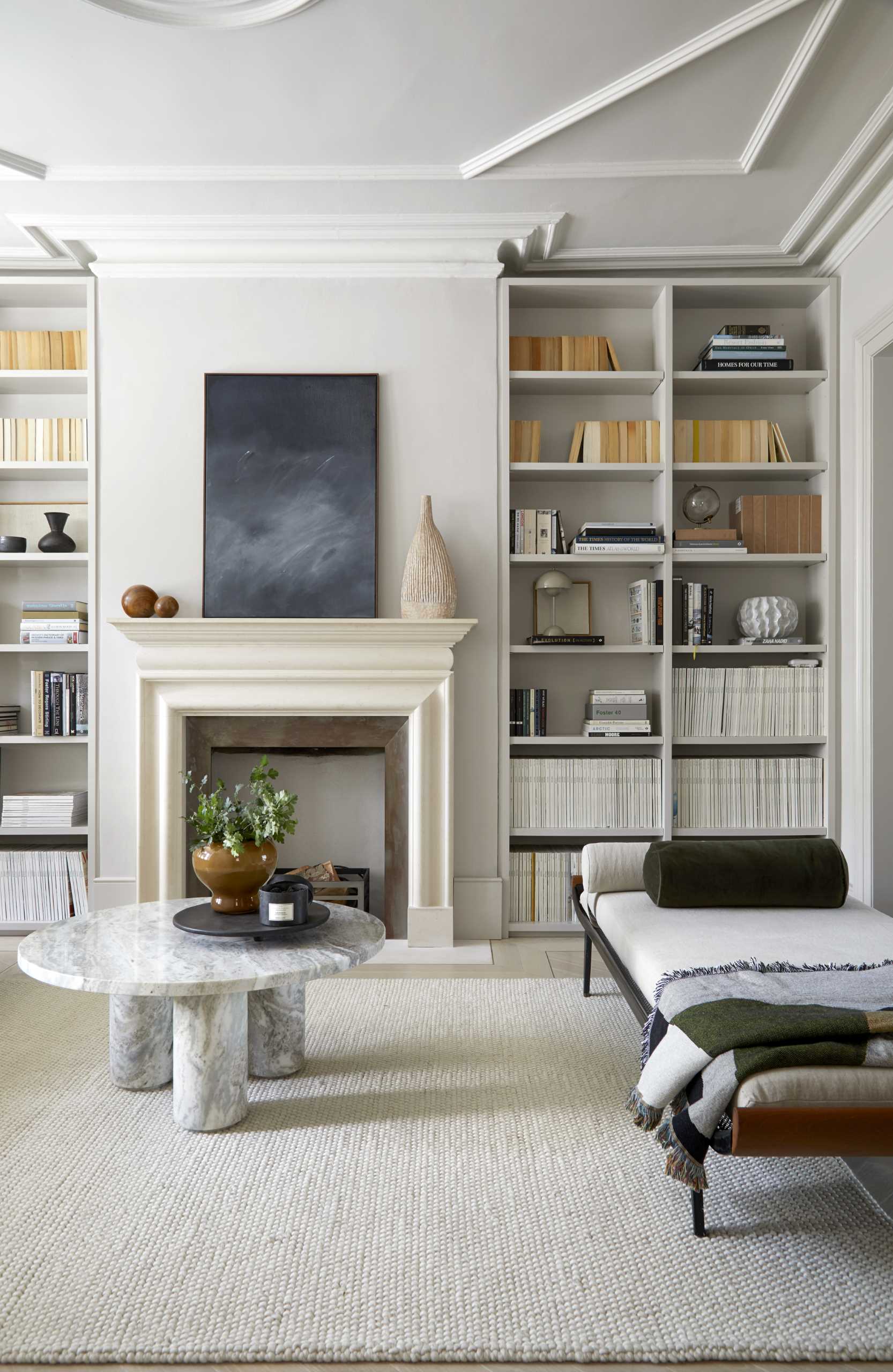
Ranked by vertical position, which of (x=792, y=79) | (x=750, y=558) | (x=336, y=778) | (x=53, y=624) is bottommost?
(x=336, y=778)

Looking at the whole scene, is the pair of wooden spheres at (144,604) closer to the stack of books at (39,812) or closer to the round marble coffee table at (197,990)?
the stack of books at (39,812)

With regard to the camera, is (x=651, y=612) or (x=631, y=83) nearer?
(x=631, y=83)

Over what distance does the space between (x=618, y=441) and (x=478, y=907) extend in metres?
2.10

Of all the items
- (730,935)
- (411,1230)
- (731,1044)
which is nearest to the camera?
(731,1044)

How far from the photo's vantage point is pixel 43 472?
155 inches

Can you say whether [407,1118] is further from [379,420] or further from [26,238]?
[26,238]

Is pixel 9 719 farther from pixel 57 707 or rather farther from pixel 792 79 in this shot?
pixel 792 79

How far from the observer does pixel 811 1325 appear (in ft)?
4.85

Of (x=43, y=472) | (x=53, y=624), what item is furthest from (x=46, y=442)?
(x=53, y=624)

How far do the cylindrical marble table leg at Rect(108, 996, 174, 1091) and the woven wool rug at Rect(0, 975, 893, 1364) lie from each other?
0.06 metres

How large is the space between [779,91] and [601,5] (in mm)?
672

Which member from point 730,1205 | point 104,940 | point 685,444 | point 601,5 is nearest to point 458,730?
point 685,444

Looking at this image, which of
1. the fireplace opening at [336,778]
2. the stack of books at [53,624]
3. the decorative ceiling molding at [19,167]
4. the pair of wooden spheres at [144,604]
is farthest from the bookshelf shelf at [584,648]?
the decorative ceiling molding at [19,167]

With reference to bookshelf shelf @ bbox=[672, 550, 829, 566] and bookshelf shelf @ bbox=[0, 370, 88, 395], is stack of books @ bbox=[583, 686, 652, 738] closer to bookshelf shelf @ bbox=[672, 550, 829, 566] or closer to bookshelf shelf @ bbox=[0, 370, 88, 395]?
bookshelf shelf @ bbox=[672, 550, 829, 566]
